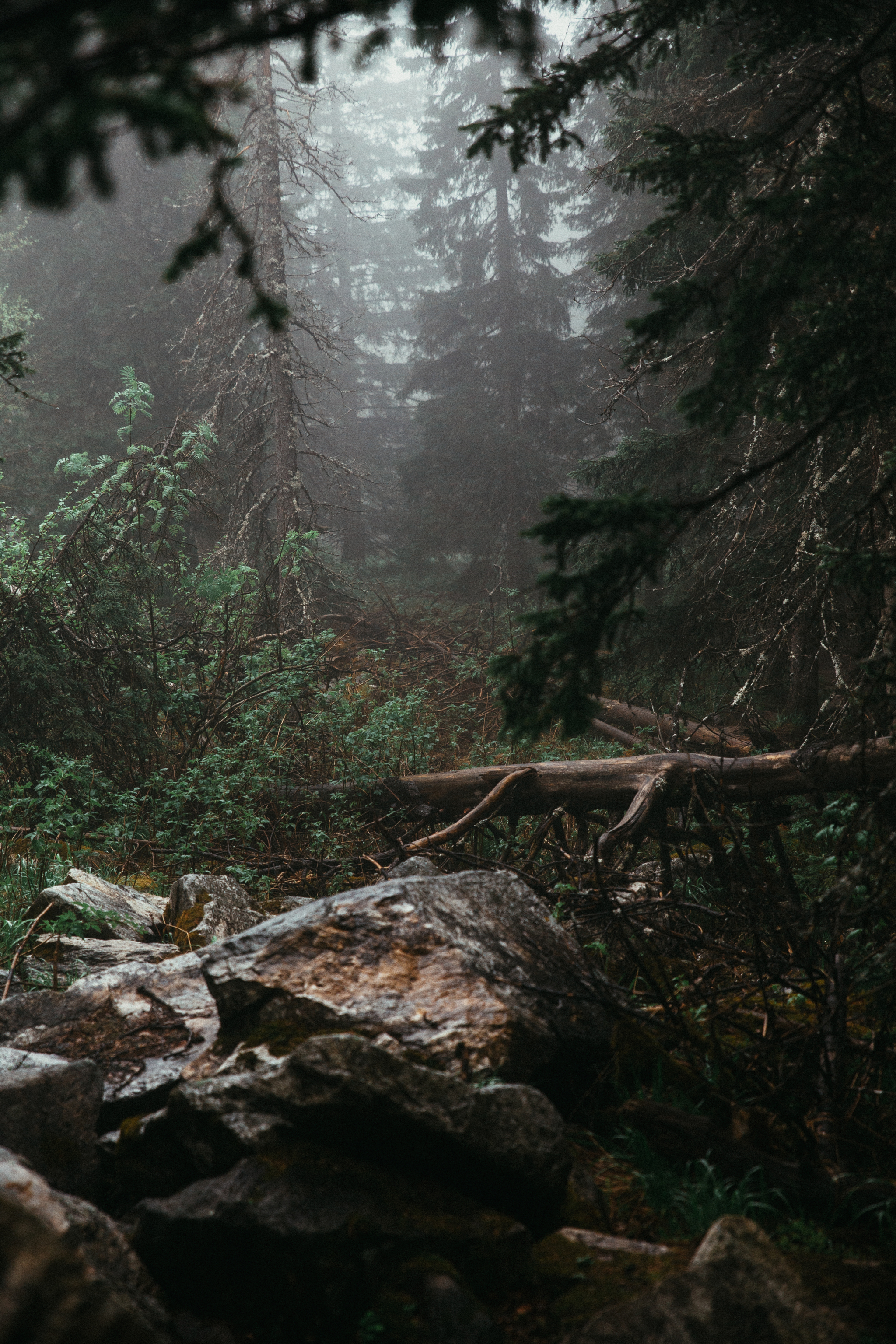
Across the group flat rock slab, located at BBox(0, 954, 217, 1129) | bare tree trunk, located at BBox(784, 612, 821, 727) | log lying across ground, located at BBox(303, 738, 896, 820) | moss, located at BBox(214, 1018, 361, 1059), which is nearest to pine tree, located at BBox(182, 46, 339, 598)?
log lying across ground, located at BBox(303, 738, 896, 820)

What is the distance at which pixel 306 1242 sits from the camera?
199cm

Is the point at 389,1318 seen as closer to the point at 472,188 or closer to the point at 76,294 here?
the point at 76,294

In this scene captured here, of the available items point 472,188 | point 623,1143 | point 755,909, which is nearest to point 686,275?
point 755,909

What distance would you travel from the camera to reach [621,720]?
10680 mm

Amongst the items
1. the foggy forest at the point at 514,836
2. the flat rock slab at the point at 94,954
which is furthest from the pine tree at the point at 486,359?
the flat rock slab at the point at 94,954

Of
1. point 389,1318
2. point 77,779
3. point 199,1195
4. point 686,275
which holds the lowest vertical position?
point 389,1318

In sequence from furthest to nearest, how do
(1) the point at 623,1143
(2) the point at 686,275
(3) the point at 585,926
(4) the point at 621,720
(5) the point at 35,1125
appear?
(4) the point at 621,720, (2) the point at 686,275, (3) the point at 585,926, (1) the point at 623,1143, (5) the point at 35,1125

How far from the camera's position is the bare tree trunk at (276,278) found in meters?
12.5

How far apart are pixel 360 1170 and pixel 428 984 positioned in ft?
2.57

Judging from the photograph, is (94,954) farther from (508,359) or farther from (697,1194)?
(508,359)

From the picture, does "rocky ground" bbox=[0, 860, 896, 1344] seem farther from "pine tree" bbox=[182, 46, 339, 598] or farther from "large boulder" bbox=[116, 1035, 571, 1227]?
"pine tree" bbox=[182, 46, 339, 598]

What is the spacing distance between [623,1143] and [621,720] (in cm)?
811

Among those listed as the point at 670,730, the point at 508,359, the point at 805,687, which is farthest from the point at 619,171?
the point at 508,359

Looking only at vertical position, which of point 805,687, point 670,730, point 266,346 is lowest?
point 670,730
